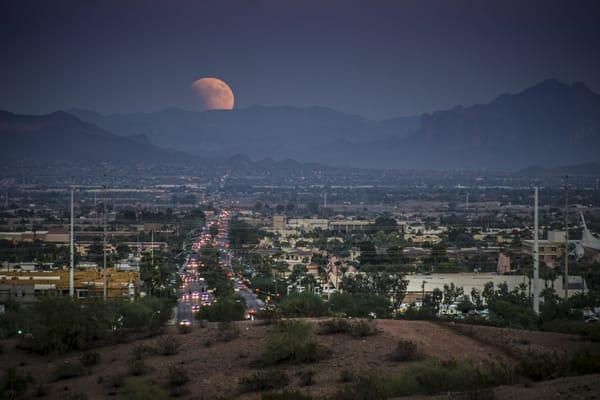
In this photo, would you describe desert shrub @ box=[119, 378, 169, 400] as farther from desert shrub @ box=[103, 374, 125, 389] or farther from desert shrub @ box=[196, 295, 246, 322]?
desert shrub @ box=[196, 295, 246, 322]

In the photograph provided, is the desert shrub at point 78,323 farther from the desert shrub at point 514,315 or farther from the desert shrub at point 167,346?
the desert shrub at point 514,315

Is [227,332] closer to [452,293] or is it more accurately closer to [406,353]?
[406,353]

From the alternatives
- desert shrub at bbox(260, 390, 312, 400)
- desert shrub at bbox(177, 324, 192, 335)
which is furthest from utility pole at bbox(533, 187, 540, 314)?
desert shrub at bbox(260, 390, 312, 400)

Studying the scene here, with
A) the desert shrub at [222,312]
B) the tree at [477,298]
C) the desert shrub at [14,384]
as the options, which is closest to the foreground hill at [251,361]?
the desert shrub at [14,384]

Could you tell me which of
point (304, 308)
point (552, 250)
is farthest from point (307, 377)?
point (552, 250)

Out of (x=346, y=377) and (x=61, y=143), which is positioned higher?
(x=61, y=143)

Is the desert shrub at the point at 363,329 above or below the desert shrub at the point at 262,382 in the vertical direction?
above
